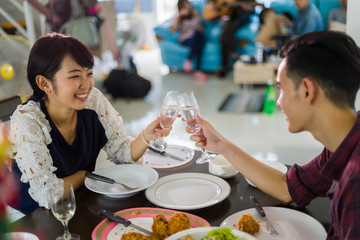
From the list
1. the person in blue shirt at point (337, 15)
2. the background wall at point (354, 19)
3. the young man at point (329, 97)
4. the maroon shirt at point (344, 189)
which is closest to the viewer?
the maroon shirt at point (344, 189)

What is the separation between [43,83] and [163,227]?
85 centimetres

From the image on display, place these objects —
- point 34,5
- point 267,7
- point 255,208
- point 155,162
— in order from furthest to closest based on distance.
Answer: point 267,7, point 34,5, point 155,162, point 255,208

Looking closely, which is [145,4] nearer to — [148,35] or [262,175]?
[148,35]

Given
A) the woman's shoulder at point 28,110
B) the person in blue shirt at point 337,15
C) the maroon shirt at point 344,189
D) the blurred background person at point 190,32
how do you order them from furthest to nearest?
the blurred background person at point 190,32 → the person in blue shirt at point 337,15 → the woman's shoulder at point 28,110 → the maroon shirt at point 344,189

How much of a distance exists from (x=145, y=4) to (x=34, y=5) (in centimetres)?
503

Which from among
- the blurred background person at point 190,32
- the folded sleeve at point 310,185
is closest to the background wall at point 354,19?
the folded sleeve at point 310,185

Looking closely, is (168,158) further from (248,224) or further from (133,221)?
(248,224)

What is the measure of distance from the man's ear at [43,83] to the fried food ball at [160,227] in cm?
80

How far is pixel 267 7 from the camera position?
6148mm

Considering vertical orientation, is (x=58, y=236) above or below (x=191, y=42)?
above

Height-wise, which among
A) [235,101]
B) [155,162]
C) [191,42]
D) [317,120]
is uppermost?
[317,120]

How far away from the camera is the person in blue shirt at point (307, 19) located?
17.7 ft

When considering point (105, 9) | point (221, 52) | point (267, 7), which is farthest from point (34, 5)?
point (267, 7)

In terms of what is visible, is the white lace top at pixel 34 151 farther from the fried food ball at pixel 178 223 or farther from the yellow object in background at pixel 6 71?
the yellow object in background at pixel 6 71
